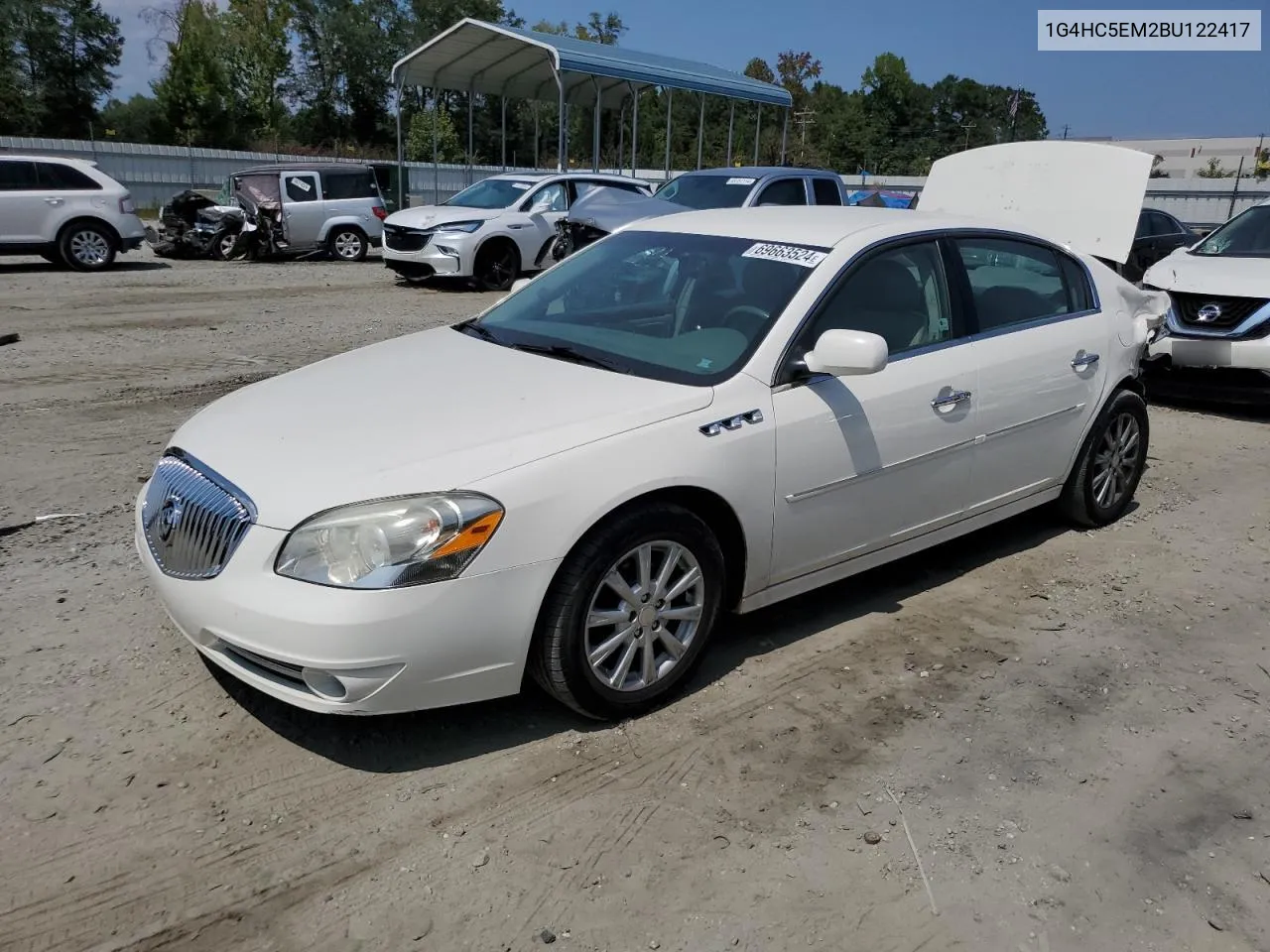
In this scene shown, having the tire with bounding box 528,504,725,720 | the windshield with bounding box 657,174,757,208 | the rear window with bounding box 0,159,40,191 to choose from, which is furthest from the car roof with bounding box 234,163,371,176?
the tire with bounding box 528,504,725,720

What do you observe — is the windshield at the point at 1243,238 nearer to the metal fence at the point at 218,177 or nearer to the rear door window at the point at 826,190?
the rear door window at the point at 826,190

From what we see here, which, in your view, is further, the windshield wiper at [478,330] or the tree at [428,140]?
the tree at [428,140]

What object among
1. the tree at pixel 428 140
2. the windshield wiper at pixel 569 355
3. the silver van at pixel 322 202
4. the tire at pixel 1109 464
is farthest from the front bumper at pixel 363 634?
the tree at pixel 428 140

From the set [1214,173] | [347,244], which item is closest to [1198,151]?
[1214,173]

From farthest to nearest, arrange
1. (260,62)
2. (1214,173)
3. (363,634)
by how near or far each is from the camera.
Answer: (260,62) < (1214,173) < (363,634)

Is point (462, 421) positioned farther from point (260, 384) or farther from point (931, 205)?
point (931, 205)

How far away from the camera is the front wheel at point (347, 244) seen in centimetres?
1912

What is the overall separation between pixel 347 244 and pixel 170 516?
1713 centimetres

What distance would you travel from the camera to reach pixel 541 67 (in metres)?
28.8

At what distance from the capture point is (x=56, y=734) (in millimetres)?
3262

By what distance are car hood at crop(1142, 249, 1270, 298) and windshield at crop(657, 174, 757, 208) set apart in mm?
5555

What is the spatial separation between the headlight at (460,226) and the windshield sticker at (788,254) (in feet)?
37.0

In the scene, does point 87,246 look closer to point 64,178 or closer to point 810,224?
point 64,178

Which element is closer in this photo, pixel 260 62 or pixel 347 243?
pixel 347 243
